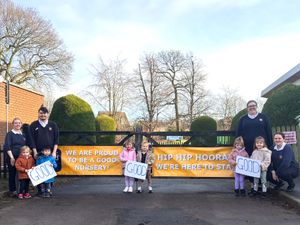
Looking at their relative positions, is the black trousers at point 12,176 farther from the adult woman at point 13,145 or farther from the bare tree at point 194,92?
the bare tree at point 194,92

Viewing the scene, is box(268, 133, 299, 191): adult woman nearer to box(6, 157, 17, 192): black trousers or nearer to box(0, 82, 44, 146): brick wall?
box(6, 157, 17, 192): black trousers

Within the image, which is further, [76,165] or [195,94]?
[195,94]

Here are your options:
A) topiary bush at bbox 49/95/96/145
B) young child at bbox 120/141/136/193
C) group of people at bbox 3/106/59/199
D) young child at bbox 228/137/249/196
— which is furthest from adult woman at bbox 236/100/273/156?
topiary bush at bbox 49/95/96/145

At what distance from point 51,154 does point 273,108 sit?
284 inches

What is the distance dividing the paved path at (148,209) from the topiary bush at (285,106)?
3580 millimetres

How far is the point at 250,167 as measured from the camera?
913 centimetres

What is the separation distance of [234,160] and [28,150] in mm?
4760

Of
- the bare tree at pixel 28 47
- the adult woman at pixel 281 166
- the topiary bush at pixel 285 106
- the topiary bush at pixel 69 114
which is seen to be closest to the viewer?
the adult woman at pixel 281 166

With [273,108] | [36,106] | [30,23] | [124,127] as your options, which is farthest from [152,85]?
[273,108]

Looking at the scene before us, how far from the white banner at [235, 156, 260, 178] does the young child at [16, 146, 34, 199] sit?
4700 millimetres

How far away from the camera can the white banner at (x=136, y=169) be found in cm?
956

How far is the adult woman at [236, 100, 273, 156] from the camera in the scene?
950cm

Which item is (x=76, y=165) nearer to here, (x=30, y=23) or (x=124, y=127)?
(x=30, y=23)

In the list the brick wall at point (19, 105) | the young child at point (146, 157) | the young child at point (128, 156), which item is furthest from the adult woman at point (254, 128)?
the brick wall at point (19, 105)
